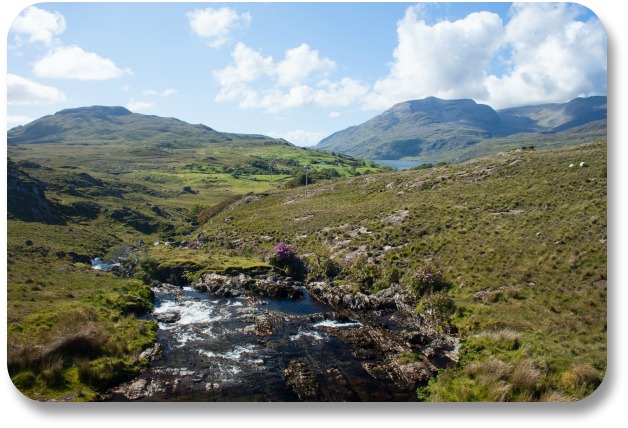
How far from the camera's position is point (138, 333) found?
1636 cm

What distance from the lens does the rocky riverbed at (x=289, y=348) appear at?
40.7 feet

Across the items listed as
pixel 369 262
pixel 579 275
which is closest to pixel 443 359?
pixel 579 275

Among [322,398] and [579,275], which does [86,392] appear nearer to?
[322,398]

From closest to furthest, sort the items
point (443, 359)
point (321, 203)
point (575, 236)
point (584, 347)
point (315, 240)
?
point (584, 347) < point (443, 359) < point (575, 236) < point (315, 240) < point (321, 203)

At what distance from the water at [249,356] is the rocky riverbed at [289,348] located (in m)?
0.04

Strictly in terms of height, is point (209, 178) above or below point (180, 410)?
above

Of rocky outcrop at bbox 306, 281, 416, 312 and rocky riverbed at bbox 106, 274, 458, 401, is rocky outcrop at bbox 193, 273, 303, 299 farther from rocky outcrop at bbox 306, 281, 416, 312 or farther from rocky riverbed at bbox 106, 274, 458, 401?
rocky outcrop at bbox 306, 281, 416, 312

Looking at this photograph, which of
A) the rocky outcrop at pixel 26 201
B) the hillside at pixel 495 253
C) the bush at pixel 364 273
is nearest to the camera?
the hillside at pixel 495 253

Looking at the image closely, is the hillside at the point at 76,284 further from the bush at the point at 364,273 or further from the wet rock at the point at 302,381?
the bush at the point at 364,273

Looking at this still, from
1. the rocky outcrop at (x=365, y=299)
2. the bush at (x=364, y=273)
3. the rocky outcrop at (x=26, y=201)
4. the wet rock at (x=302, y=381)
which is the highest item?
the rocky outcrop at (x=26, y=201)

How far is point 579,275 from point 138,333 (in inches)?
751

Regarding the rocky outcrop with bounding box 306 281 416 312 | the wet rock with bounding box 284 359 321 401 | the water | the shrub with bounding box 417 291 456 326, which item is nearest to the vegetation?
the shrub with bounding box 417 291 456 326

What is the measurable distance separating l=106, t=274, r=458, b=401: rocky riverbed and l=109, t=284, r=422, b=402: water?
1.4 inches

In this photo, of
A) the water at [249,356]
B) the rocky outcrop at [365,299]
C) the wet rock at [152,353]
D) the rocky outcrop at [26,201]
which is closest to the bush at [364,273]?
the rocky outcrop at [365,299]
